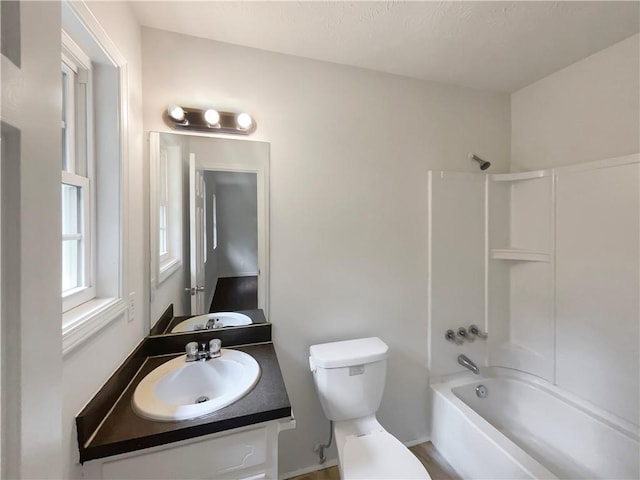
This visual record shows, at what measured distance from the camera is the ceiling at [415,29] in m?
1.27

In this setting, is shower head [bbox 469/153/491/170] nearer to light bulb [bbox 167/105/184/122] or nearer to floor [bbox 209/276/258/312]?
floor [bbox 209/276/258/312]

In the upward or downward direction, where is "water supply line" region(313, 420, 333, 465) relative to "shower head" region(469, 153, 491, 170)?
downward

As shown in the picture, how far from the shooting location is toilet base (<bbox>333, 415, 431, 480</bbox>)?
3.90 ft

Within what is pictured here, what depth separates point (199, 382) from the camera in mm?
1290

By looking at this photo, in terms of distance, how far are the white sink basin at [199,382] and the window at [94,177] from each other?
0.33 meters

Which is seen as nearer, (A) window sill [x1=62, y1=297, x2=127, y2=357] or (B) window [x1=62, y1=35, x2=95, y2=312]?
(A) window sill [x1=62, y1=297, x2=127, y2=357]

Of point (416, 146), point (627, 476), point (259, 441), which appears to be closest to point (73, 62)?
point (259, 441)

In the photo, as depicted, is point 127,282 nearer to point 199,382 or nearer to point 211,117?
point 199,382

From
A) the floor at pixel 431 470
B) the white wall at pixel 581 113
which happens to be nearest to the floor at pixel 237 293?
the floor at pixel 431 470

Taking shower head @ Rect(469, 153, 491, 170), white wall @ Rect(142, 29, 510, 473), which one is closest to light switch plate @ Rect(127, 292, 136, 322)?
white wall @ Rect(142, 29, 510, 473)

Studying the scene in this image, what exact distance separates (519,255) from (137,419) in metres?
2.37

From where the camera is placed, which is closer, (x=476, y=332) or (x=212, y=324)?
(x=212, y=324)

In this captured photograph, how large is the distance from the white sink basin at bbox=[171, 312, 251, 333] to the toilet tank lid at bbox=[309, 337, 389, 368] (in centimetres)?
45

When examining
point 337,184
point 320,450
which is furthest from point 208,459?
point 337,184
